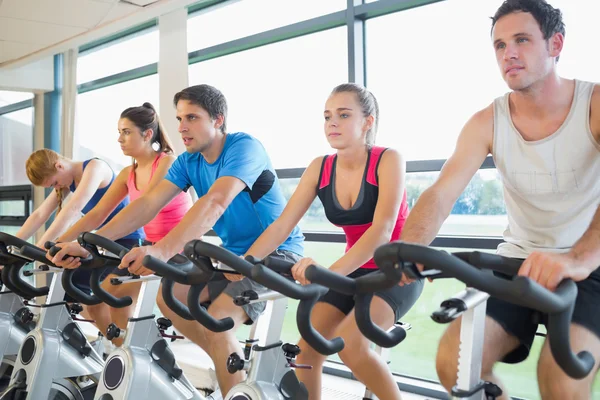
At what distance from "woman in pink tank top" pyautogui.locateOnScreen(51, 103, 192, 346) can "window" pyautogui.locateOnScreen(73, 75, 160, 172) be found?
2.98 metres

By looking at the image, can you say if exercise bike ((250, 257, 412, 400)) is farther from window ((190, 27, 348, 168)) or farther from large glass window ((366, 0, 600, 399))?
window ((190, 27, 348, 168))

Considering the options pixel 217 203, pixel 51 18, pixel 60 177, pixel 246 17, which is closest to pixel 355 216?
pixel 217 203

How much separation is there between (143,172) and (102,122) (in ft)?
11.8

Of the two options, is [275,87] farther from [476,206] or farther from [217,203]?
[217,203]

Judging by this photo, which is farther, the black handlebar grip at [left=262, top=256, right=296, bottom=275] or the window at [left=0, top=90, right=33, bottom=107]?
the window at [left=0, top=90, right=33, bottom=107]

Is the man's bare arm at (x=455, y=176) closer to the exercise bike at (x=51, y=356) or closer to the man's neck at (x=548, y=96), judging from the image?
the man's neck at (x=548, y=96)

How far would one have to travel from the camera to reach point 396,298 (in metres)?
2.06

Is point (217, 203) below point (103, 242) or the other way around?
the other way around

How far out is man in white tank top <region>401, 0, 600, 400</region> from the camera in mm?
1622

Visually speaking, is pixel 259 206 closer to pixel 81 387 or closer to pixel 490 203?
pixel 81 387

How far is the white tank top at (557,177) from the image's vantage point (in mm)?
1688

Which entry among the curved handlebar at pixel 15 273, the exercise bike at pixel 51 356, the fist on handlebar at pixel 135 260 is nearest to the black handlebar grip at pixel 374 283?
the fist on handlebar at pixel 135 260

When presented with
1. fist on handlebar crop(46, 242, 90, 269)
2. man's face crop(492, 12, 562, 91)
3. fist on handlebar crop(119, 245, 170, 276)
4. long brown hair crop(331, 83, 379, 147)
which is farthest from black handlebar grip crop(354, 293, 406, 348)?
fist on handlebar crop(46, 242, 90, 269)

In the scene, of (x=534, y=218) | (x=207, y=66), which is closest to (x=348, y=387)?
(x=534, y=218)
